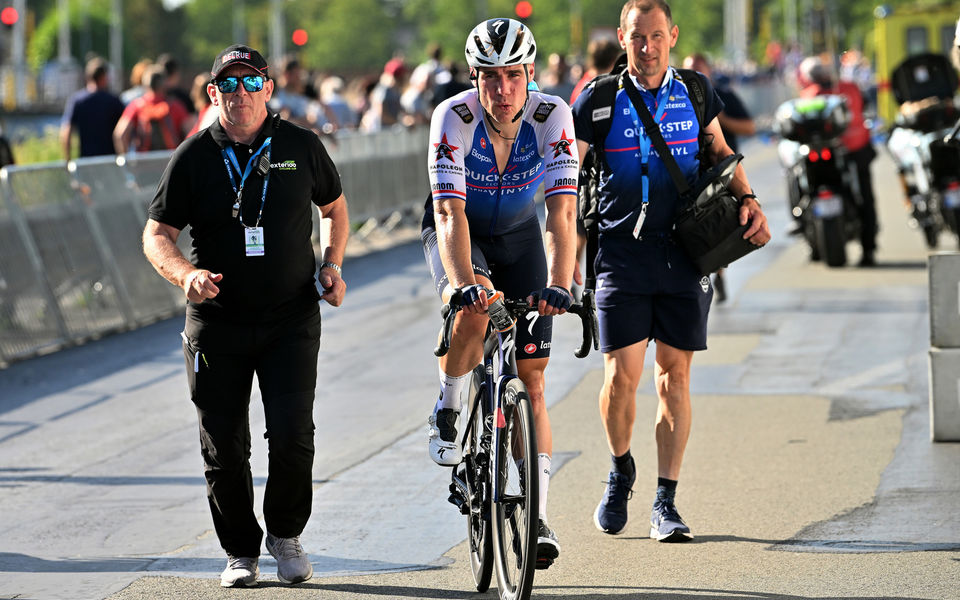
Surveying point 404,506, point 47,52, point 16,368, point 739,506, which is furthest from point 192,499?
point 47,52

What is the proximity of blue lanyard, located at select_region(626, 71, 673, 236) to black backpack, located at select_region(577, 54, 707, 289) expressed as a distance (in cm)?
8

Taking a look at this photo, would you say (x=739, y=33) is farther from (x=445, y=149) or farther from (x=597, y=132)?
(x=445, y=149)

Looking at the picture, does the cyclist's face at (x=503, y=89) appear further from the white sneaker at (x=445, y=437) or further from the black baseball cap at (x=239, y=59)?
the white sneaker at (x=445, y=437)

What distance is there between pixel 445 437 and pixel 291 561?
0.72 meters

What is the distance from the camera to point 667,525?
642 centimetres

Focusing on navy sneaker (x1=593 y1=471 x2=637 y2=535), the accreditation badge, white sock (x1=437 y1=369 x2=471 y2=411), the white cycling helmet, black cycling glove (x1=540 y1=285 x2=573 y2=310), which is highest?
the white cycling helmet

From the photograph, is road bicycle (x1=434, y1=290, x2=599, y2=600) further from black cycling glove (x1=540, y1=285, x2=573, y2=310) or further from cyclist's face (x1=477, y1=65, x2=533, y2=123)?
cyclist's face (x1=477, y1=65, x2=533, y2=123)

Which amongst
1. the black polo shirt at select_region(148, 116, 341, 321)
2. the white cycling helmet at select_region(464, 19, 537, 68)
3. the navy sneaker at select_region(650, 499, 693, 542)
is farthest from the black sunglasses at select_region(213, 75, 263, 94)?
the navy sneaker at select_region(650, 499, 693, 542)

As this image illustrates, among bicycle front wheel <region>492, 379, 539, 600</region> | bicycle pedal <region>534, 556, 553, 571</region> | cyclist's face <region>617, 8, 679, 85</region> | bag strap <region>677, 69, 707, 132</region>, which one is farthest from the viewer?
bag strap <region>677, 69, 707, 132</region>

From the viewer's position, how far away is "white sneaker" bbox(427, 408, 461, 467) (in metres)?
6.11

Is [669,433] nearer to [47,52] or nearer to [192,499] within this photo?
[192,499]

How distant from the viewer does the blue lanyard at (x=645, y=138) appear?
6.41m

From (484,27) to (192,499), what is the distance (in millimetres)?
2920

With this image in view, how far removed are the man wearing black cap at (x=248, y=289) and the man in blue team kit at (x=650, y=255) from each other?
3.76ft
